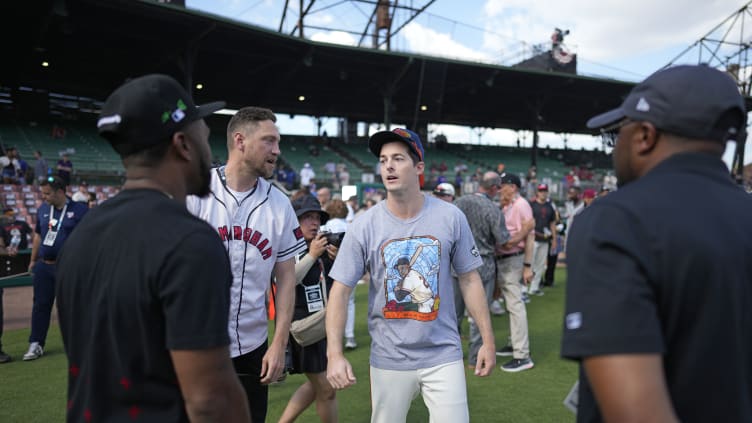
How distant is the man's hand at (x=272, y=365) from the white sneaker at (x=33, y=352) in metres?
5.21

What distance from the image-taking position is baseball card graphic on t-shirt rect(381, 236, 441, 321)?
9.32ft

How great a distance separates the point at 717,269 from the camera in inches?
42.4

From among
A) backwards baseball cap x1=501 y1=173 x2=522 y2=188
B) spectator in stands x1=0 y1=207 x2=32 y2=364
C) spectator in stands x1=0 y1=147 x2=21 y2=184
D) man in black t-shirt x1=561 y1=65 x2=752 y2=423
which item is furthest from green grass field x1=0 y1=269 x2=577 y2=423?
spectator in stands x1=0 y1=147 x2=21 y2=184

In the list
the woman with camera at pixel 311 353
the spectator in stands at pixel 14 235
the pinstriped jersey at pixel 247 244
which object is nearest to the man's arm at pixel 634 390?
the pinstriped jersey at pixel 247 244

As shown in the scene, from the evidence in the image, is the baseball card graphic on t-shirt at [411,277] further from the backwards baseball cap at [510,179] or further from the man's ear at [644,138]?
the backwards baseball cap at [510,179]

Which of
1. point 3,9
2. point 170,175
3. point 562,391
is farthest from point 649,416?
point 3,9

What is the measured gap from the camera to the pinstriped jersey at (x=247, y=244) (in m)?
2.83

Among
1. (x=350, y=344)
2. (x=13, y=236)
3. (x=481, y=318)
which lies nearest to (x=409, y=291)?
(x=481, y=318)

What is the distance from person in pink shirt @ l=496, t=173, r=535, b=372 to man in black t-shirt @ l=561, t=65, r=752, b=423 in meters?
4.96

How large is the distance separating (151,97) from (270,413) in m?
3.96

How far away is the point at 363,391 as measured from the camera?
5.18 metres

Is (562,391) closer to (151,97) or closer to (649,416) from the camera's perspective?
(649,416)

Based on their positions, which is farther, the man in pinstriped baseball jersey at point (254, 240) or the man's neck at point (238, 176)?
the man's neck at point (238, 176)

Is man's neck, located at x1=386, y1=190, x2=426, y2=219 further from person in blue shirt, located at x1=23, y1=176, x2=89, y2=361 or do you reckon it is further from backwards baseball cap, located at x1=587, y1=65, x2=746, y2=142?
person in blue shirt, located at x1=23, y1=176, x2=89, y2=361
